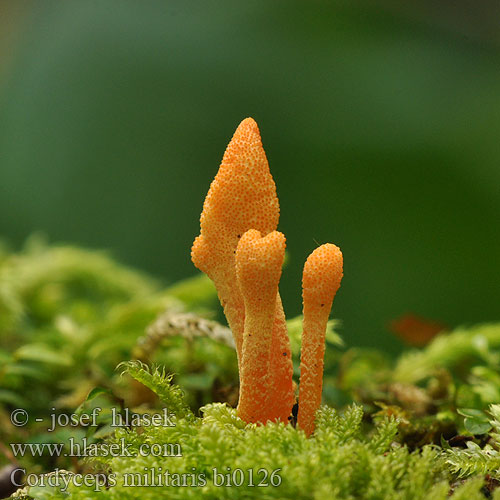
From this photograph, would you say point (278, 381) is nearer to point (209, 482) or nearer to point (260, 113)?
point (209, 482)

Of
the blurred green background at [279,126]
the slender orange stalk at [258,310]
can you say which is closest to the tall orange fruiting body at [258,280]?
the slender orange stalk at [258,310]

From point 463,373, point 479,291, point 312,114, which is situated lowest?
point 463,373

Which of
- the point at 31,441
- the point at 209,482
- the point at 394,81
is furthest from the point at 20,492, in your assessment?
the point at 394,81

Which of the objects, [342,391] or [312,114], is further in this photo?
[312,114]

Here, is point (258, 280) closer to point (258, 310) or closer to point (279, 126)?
point (258, 310)

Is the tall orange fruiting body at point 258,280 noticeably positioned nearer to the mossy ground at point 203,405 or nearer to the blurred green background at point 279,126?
the mossy ground at point 203,405
